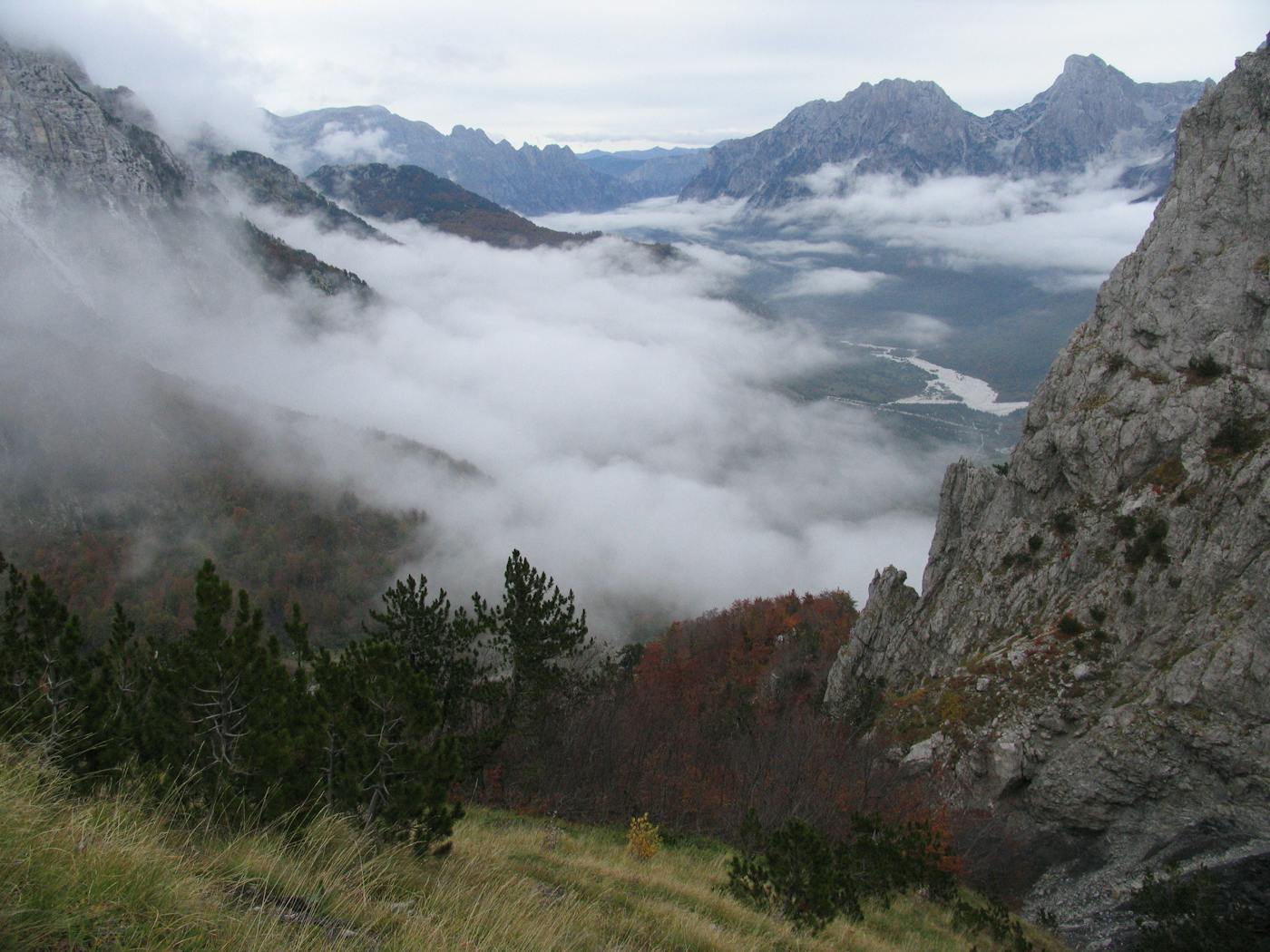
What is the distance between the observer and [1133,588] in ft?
94.2

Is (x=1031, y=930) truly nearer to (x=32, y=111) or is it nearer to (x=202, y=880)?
(x=202, y=880)

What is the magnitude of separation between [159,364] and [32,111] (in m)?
71.2

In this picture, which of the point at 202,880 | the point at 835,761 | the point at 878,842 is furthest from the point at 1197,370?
the point at 202,880

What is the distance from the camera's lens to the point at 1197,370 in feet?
102

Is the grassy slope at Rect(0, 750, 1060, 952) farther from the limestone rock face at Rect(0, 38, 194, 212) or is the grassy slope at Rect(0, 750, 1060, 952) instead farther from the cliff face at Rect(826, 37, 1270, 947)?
the limestone rock face at Rect(0, 38, 194, 212)

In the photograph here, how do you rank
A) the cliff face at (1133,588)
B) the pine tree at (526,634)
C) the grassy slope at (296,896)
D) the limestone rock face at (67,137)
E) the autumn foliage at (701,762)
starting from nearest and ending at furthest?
the grassy slope at (296,896) → the pine tree at (526,634) → the autumn foliage at (701,762) → the cliff face at (1133,588) → the limestone rock face at (67,137)

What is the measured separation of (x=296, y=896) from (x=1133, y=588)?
3228 centimetres

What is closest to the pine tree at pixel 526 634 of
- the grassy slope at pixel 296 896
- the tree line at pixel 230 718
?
the grassy slope at pixel 296 896

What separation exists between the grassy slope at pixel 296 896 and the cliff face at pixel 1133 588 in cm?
1683

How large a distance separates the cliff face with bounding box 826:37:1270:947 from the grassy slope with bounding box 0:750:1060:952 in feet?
55.2

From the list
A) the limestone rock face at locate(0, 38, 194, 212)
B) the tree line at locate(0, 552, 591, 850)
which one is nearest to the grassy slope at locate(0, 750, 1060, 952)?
the tree line at locate(0, 552, 591, 850)

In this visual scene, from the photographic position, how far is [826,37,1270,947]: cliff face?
76.8 feet

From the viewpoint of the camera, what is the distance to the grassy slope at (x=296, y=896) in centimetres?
418

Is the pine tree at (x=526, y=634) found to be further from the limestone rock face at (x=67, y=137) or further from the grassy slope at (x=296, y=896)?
the limestone rock face at (x=67, y=137)
